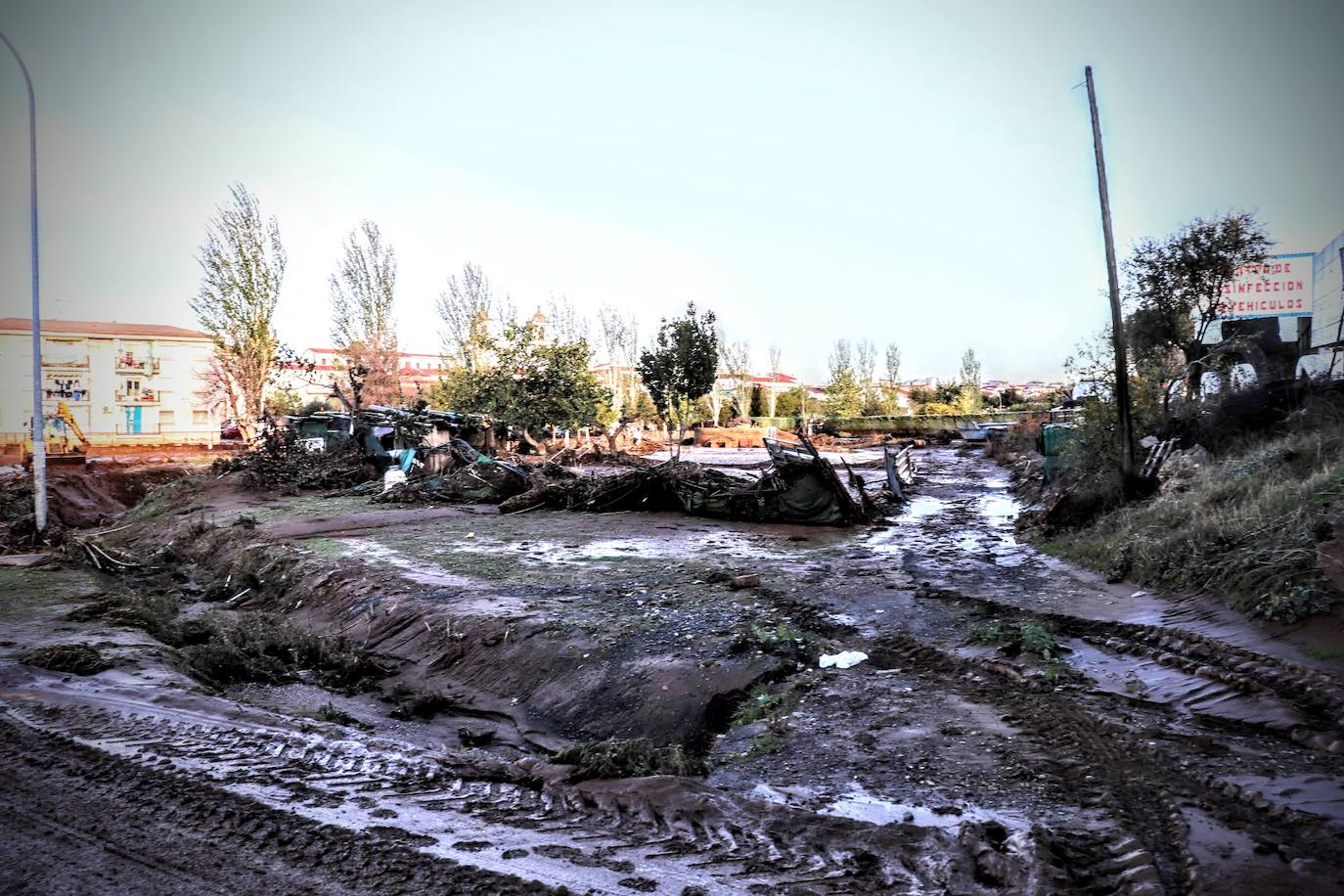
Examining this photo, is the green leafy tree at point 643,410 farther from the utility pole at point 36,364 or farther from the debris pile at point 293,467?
the utility pole at point 36,364

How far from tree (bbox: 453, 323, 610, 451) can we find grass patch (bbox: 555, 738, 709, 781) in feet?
72.9

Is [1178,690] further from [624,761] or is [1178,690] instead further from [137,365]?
[137,365]

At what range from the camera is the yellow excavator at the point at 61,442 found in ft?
82.4

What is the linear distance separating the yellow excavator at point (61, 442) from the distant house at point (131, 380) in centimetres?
758

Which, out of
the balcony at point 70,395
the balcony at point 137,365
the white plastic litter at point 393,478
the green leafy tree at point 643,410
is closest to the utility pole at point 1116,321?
the white plastic litter at point 393,478

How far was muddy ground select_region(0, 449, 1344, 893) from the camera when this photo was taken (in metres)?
3.11

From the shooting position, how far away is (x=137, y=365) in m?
48.1

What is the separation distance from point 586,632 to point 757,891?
421 cm

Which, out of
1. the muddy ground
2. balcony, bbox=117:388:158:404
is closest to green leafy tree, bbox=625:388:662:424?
balcony, bbox=117:388:158:404

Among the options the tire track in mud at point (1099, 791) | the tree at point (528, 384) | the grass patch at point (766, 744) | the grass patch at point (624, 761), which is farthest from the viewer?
the tree at point (528, 384)

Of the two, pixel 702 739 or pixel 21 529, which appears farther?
pixel 21 529

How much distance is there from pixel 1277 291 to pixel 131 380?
59854mm

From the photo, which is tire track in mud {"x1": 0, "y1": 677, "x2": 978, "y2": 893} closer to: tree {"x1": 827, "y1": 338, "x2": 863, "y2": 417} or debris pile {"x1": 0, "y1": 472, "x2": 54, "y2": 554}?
debris pile {"x1": 0, "y1": 472, "x2": 54, "y2": 554}

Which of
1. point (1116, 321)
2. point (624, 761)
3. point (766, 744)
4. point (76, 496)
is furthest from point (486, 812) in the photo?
point (76, 496)
